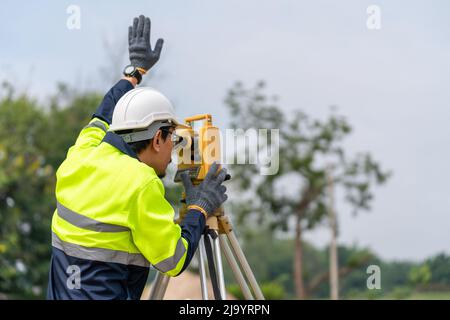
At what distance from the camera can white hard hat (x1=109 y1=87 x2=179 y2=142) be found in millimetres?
3100

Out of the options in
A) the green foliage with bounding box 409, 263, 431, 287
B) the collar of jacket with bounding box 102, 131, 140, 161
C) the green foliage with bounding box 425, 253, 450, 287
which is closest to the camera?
the collar of jacket with bounding box 102, 131, 140, 161

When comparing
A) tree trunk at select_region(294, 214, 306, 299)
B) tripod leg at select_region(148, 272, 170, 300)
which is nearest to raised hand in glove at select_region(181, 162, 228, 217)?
tripod leg at select_region(148, 272, 170, 300)

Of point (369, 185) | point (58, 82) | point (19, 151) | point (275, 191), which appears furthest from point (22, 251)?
point (369, 185)

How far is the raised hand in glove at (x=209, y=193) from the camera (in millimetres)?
3307

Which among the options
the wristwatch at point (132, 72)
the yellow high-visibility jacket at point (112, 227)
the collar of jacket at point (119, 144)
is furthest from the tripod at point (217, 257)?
the wristwatch at point (132, 72)

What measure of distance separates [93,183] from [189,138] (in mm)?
701

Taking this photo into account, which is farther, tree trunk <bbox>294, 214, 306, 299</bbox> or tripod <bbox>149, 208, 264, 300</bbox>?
tree trunk <bbox>294, 214, 306, 299</bbox>

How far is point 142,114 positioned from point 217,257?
3.17 ft

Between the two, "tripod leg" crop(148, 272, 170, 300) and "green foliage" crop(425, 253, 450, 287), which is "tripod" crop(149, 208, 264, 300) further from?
"green foliage" crop(425, 253, 450, 287)

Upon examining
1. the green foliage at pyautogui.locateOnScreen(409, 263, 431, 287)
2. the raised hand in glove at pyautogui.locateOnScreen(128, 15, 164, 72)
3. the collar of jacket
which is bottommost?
the green foliage at pyautogui.locateOnScreen(409, 263, 431, 287)

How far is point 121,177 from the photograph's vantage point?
9.55ft

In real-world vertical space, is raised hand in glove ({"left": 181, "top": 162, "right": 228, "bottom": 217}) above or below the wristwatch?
below
